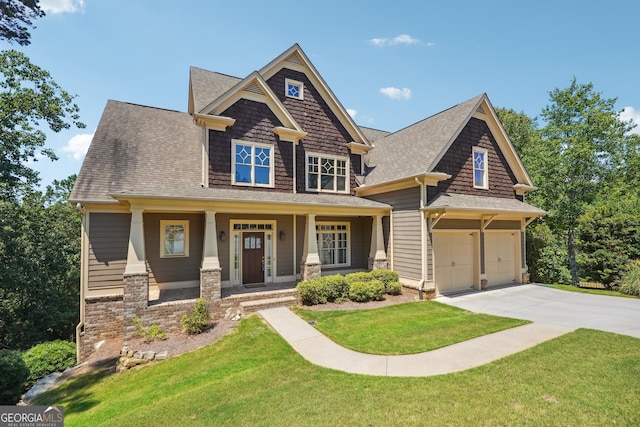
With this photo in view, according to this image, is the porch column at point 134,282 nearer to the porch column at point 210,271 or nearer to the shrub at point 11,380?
the porch column at point 210,271

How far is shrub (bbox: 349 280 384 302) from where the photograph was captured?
1079 cm

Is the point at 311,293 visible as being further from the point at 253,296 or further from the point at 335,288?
the point at 253,296

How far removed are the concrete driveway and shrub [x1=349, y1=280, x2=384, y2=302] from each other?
7.80 ft

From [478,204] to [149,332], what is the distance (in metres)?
12.8

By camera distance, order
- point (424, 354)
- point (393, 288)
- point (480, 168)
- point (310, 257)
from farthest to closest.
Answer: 1. point (480, 168)
2. point (393, 288)
3. point (310, 257)
4. point (424, 354)

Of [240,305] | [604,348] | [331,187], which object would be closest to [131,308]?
[240,305]

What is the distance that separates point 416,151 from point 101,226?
12658 mm

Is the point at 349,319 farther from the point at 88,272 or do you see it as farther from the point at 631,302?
the point at 631,302

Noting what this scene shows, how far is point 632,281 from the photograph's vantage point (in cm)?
1180

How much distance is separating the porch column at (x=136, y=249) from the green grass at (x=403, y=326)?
5.04m

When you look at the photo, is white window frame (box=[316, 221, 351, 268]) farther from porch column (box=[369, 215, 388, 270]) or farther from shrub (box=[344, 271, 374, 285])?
shrub (box=[344, 271, 374, 285])

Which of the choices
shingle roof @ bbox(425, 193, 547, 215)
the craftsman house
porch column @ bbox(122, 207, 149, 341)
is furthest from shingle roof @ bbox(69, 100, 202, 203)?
shingle roof @ bbox(425, 193, 547, 215)

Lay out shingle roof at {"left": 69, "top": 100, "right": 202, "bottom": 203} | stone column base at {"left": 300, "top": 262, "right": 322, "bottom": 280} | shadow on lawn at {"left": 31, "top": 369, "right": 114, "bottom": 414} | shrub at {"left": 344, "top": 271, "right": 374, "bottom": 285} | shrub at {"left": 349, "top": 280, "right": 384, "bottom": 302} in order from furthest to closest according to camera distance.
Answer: shrub at {"left": 344, "top": 271, "right": 374, "bottom": 285}
stone column base at {"left": 300, "top": 262, "right": 322, "bottom": 280}
shrub at {"left": 349, "top": 280, "right": 384, "bottom": 302}
shingle roof at {"left": 69, "top": 100, "right": 202, "bottom": 203}
shadow on lawn at {"left": 31, "top": 369, "right": 114, "bottom": 414}

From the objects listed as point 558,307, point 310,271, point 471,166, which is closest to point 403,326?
point 310,271
